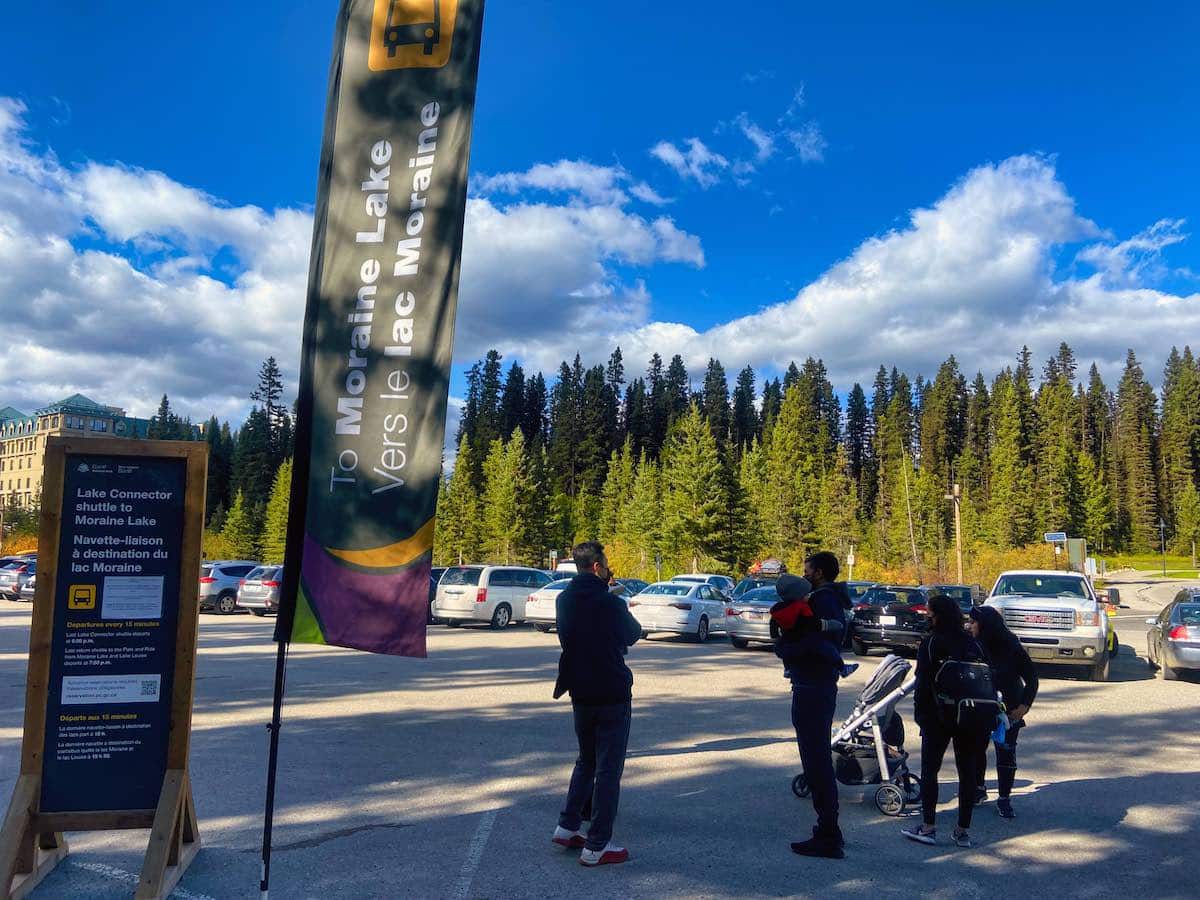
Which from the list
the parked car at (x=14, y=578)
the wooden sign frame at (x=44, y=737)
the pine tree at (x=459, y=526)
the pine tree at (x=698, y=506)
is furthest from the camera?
the pine tree at (x=459, y=526)

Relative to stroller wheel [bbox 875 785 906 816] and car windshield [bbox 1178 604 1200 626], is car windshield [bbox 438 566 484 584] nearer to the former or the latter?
car windshield [bbox 1178 604 1200 626]

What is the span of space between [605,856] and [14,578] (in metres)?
37.3

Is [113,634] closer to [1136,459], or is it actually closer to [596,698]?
[596,698]

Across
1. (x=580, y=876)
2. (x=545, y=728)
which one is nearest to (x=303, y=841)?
(x=580, y=876)

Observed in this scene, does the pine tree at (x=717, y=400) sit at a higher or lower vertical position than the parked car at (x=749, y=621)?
higher

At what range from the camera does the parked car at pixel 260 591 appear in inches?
1109

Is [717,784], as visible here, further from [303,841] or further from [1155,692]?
[1155,692]

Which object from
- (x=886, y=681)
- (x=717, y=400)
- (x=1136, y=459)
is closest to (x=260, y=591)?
(x=886, y=681)

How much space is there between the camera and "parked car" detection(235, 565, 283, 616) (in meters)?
28.2

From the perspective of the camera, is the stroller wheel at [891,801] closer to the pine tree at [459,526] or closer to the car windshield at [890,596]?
the car windshield at [890,596]

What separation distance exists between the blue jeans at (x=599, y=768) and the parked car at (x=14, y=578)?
35.7 m

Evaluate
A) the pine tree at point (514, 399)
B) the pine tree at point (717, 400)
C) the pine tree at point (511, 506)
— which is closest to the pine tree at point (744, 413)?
the pine tree at point (717, 400)

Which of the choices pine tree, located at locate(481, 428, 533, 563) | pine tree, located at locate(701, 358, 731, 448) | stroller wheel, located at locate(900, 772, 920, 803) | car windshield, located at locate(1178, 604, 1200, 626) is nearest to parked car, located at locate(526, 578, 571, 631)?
car windshield, located at locate(1178, 604, 1200, 626)

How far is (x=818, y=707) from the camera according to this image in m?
5.88
